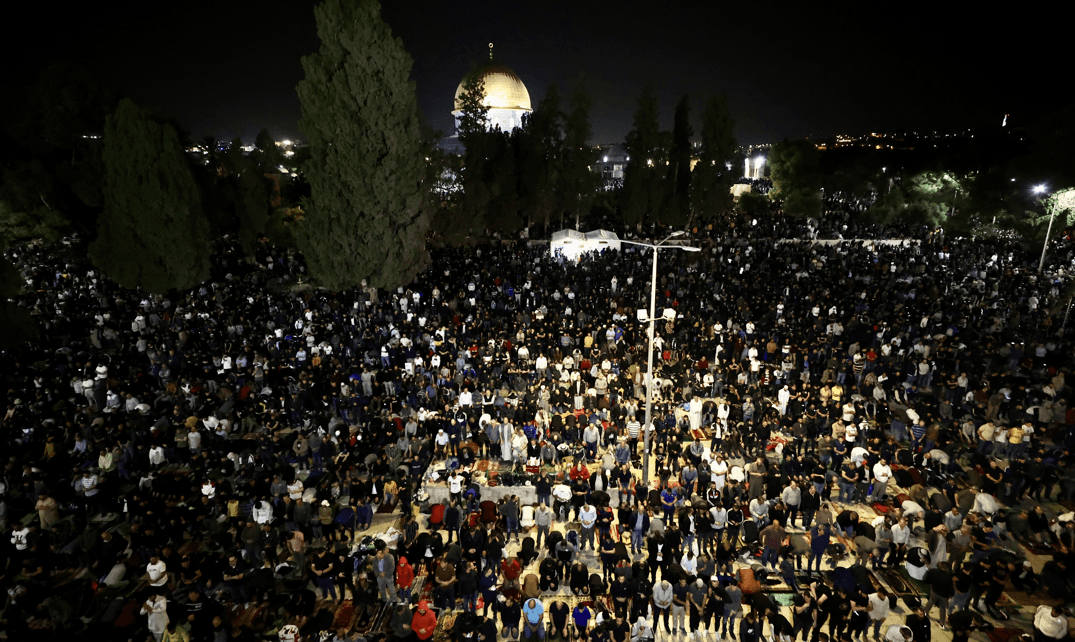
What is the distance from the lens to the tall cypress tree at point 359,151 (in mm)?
21938

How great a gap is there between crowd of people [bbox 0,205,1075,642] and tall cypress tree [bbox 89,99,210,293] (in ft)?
6.81

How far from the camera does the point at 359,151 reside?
22625 mm

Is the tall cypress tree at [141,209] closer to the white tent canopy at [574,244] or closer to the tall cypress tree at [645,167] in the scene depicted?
the white tent canopy at [574,244]

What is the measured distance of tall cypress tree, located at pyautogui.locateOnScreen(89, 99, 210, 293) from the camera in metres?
22.5

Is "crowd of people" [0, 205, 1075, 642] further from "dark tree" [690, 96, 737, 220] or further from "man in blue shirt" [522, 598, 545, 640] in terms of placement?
"dark tree" [690, 96, 737, 220]

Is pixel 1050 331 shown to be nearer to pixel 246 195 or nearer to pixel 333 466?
pixel 333 466

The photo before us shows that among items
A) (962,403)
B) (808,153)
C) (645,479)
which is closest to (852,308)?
(962,403)

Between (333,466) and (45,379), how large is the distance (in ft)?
32.9

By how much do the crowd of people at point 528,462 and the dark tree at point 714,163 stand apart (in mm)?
23872

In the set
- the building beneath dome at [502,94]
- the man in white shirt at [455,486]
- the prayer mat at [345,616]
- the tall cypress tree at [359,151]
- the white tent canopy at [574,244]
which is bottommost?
the prayer mat at [345,616]

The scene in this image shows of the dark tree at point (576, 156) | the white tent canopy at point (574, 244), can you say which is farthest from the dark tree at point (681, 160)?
the white tent canopy at point (574, 244)

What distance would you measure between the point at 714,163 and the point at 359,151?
31622 mm

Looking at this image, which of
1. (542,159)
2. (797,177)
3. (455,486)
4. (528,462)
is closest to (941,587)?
(528,462)

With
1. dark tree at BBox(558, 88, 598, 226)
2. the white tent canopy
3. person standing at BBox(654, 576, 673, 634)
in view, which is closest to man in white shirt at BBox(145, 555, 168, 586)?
person standing at BBox(654, 576, 673, 634)
